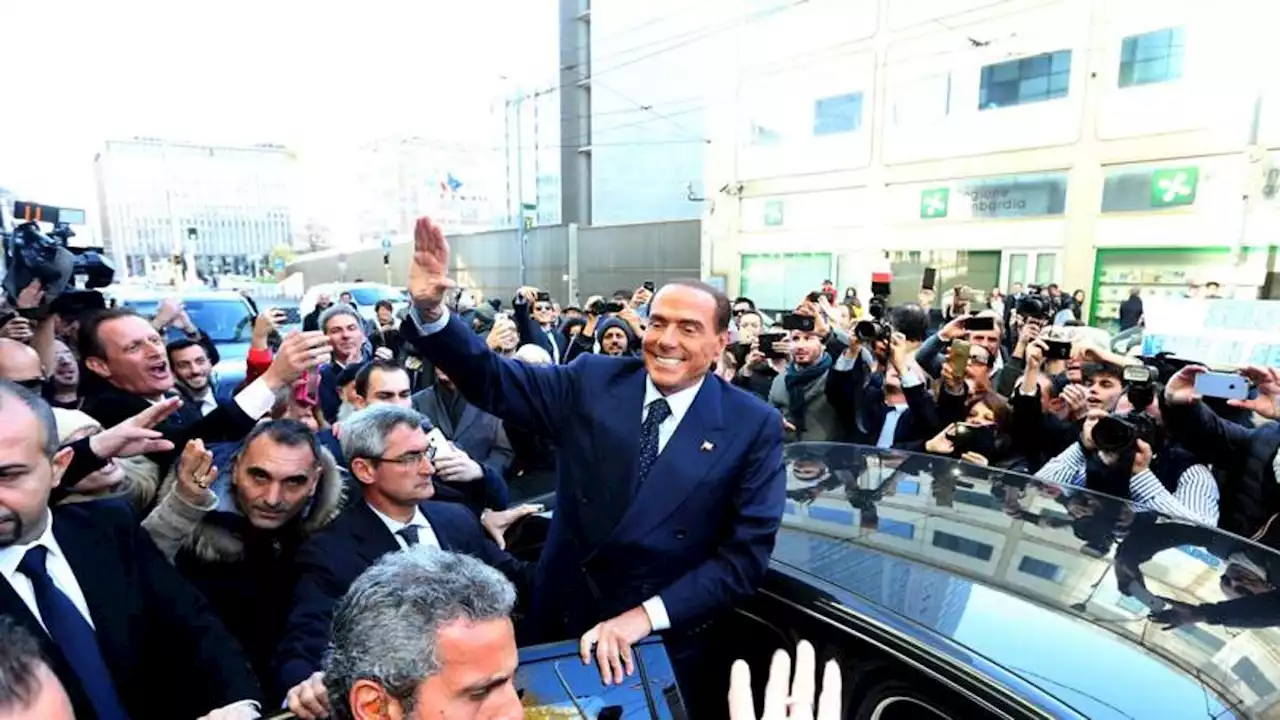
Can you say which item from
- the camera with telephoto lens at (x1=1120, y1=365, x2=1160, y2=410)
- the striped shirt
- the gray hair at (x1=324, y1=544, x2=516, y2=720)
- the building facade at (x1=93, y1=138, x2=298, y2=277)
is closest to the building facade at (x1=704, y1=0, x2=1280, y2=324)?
the camera with telephoto lens at (x1=1120, y1=365, x2=1160, y2=410)

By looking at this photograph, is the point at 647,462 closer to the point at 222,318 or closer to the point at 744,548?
the point at 744,548

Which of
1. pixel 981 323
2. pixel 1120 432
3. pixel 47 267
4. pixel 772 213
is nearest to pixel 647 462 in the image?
pixel 1120 432

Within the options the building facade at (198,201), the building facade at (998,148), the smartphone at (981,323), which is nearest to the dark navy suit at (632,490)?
the smartphone at (981,323)

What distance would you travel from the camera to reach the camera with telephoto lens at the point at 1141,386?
293 centimetres

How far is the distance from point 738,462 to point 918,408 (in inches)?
85.8

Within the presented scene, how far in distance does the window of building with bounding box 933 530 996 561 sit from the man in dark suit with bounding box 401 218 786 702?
1.58 ft

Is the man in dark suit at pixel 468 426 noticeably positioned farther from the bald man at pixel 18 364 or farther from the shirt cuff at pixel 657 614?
the shirt cuff at pixel 657 614

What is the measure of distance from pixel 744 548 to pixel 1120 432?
68.1 inches

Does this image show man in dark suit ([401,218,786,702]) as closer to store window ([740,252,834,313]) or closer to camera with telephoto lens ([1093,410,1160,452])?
camera with telephoto lens ([1093,410,1160,452])

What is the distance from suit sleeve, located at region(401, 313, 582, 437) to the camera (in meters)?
1.97

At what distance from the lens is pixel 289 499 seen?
2.19 metres

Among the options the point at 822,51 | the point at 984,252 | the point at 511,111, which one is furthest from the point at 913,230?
the point at 511,111

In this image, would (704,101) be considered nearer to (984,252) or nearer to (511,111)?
(511,111)

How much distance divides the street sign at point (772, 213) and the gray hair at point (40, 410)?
1981cm
